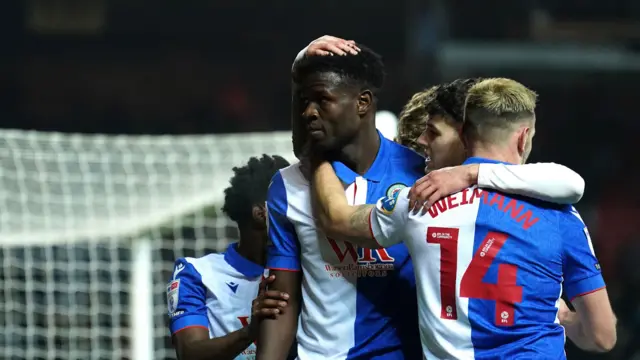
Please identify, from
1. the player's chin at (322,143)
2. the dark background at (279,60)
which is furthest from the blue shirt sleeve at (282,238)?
the dark background at (279,60)

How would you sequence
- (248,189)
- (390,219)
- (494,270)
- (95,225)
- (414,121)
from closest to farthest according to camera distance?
(494,270) < (390,219) < (414,121) < (248,189) < (95,225)

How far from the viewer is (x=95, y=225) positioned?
→ 5062mm

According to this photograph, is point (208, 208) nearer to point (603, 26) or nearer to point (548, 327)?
point (548, 327)

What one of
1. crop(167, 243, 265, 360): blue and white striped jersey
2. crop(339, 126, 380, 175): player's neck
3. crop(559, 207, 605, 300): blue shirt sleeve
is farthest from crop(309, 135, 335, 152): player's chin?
crop(167, 243, 265, 360): blue and white striped jersey

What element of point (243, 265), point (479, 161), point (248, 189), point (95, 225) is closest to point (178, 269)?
point (243, 265)

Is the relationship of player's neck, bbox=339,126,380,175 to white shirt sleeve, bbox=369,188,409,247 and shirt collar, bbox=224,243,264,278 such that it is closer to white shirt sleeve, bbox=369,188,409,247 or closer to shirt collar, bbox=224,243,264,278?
white shirt sleeve, bbox=369,188,409,247

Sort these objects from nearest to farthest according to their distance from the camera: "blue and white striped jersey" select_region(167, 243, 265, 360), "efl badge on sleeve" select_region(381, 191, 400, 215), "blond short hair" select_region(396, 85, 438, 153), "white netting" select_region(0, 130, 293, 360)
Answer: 1. "efl badge on sleeve" select_region(381, 191, 400, 215)
2. "blond short hair" select_region(396, 85, 438, 153)
3. "blue and white striped jersey" select_region(167, 243, 265, 360)
4. "white netting" select_region(0, 130, 293, 360)

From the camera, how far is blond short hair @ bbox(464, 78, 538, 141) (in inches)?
90.2

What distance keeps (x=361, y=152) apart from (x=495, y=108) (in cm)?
40

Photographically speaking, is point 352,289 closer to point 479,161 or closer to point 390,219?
point 390,219

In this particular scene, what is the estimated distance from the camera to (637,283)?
7914mm

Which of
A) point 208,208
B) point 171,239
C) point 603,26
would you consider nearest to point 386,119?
point 208,208

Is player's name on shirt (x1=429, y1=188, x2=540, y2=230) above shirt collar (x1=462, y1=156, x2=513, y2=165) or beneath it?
beneath

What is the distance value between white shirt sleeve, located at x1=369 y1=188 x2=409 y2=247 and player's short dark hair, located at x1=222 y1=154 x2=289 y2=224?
2.73 ft
